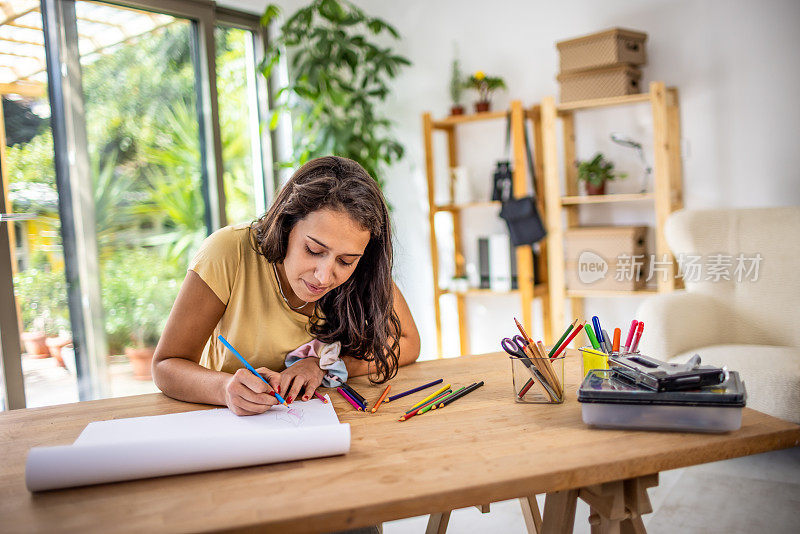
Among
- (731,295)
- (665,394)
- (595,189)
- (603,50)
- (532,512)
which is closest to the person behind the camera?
(665,394)

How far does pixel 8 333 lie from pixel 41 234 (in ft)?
1.42

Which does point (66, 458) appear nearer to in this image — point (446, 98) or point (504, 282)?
point (504, 282)

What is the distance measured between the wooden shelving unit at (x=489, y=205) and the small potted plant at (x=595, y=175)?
30 cm

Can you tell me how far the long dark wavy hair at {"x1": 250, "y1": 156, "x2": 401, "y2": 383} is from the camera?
1359 millimetres

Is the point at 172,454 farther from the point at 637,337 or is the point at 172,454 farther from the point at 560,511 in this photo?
the point at 637,337

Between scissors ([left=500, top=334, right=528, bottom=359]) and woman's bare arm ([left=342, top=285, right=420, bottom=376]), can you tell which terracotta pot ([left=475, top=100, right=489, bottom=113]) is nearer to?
woman's bare arm ([left=342, top=285, right=420, bottom=376])

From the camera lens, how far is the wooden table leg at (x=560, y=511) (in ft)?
3.53

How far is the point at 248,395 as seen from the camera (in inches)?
44.9

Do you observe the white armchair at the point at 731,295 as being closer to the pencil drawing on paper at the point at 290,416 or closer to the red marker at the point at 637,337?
the red marker at the point at 637,337

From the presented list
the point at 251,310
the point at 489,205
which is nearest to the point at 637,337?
the point at 251,310

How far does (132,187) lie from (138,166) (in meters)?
0.11

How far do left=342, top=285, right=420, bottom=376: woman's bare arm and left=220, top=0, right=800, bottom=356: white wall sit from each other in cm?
116

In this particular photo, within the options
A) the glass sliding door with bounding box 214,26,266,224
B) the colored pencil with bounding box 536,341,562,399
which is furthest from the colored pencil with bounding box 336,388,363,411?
the glass sliding door with bounding box 214,26,266,224

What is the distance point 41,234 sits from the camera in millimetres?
2836
